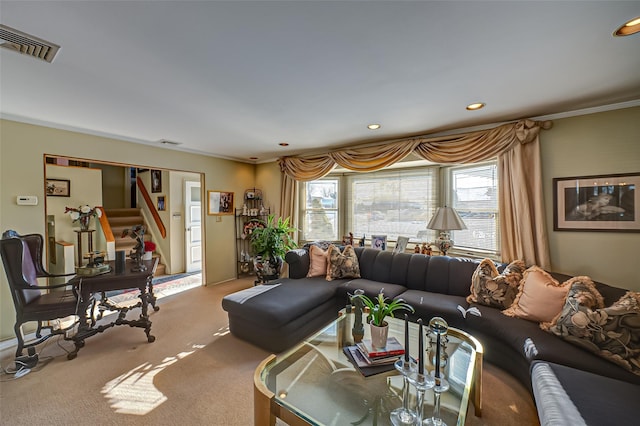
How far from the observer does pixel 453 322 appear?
2.33 metres

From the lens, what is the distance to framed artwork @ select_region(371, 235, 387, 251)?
12.6ft

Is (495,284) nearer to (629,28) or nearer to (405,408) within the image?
(405,408)

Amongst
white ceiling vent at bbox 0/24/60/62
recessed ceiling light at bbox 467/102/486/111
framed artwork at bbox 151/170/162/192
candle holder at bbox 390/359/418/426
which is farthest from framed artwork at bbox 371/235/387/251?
framed artwork at bbox 151/170/162/192

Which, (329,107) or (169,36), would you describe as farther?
(329,107)

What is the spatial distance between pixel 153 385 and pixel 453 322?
2.57 m

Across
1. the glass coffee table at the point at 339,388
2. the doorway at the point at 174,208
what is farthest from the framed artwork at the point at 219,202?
the glass coffee table at the point at 339,388

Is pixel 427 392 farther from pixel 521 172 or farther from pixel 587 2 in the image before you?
pixel 521 172

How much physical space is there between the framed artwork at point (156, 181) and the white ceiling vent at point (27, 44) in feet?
13.5

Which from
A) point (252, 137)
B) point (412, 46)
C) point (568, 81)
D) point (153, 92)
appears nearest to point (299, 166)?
point (252, 137)

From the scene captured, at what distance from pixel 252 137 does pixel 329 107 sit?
4.56ft

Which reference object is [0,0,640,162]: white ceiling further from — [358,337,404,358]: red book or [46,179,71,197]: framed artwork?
[46,179,71,197]: framed artwork

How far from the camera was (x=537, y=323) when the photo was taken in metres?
2.05

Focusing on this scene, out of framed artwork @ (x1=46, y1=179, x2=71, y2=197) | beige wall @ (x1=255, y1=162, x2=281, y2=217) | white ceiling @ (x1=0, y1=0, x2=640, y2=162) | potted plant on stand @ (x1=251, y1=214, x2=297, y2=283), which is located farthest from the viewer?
A: beige wall @ (x1=255, y1=162, x2=281, y2=217)

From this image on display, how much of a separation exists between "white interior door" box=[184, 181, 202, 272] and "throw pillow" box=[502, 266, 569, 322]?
5.22 m
